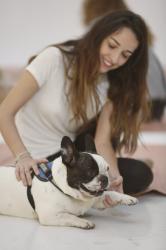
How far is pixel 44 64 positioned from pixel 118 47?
0.92 ft

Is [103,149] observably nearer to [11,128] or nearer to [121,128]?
[121,128]

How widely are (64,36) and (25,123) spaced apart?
8.06 ft

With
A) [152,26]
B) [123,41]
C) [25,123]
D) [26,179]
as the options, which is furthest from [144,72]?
[152,26]

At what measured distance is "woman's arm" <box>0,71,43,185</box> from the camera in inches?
65.6

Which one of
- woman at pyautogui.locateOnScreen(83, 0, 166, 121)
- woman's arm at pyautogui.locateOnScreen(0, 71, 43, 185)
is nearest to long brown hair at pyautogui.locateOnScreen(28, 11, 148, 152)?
woman's arm at pyautogui.locateOnScreen(0, 71, 43, 185)

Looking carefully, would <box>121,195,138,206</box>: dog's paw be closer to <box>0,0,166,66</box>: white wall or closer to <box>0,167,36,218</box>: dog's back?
<box>0,167,36,218</box>: dog's back

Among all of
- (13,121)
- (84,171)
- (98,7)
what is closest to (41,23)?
(98,7)

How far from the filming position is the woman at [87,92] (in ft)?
6.16

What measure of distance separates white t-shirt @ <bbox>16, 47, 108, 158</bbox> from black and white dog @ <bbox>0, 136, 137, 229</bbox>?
1.10 feet

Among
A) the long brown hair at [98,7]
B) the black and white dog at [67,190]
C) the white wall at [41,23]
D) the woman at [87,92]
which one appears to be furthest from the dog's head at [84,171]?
the white wall at [41,23]

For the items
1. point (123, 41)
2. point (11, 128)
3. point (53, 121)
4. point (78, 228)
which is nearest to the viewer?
point (78, 228)

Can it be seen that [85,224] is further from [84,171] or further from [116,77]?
[116,77]

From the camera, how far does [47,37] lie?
14.3ft

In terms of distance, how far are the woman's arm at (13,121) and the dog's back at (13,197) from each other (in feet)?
0.15
